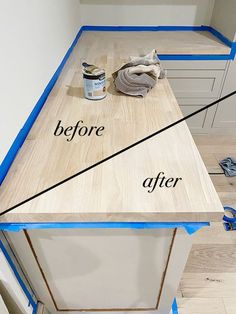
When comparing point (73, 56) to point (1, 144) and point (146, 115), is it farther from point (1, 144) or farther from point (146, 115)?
point (1, 144)

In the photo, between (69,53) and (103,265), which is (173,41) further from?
(103,265)

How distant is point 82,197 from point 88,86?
0.52 m

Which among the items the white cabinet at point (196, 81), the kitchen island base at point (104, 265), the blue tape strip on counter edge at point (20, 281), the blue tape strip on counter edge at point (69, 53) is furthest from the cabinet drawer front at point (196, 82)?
the blue tape strip on counter edge at point (20, 281)

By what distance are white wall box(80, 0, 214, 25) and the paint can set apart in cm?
137

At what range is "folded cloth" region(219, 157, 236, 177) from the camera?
1.62 meters

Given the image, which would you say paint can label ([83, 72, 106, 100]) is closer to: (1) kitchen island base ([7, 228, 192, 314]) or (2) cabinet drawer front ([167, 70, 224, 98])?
(1) kitchen island base ([7, 228, 192, 314])

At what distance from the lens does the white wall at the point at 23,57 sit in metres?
0.63

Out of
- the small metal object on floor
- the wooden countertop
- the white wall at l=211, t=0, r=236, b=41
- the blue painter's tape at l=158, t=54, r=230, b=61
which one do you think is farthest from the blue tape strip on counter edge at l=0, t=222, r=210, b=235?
the white wall at l=211, t=0, r=236, b=41

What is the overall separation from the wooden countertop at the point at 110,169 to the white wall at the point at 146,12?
137 cm

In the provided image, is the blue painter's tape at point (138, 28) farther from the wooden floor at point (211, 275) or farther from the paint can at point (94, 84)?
the wooden floor at point (211, 275)

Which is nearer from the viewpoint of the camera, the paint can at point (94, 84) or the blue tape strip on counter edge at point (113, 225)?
the blue tape strip on counter edge at point (113, 225)

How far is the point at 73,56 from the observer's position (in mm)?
1433

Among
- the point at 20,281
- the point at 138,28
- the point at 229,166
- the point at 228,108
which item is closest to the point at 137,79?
the point at 20,281

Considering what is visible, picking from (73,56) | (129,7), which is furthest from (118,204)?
(129,7)
